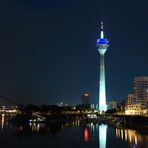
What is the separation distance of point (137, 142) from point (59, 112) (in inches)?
3026

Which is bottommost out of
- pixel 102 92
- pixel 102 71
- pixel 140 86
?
pixel 102 92

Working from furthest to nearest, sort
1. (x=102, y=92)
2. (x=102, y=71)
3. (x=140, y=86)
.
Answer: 1. (x=140, y=86)
2. (x=102, y=71)
3. (x=102, y=92)

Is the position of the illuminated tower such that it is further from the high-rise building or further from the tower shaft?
the high-rise building

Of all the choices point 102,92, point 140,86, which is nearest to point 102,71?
point 102,92

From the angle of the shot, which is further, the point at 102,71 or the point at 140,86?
the point at 140,86

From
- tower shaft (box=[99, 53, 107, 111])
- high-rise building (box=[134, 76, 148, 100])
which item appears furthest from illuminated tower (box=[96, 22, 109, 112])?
high-rise building (box=[134, 76, 148, 100])

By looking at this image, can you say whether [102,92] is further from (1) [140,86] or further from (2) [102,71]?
(1) [140,86]

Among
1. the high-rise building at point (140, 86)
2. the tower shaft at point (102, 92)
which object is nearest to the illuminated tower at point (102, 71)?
the tower shaft at point (102, 92)

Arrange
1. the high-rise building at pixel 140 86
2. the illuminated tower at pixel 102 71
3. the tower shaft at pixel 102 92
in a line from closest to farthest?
the tower shaft at pixel 102 92, the illuminated tower at pixel 102 71, the high-rise building at pixel 140 86

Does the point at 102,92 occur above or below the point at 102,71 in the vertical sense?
below

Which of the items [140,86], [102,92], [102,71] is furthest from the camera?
[140,86]

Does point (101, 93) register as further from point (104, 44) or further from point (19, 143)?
point (19, 143)

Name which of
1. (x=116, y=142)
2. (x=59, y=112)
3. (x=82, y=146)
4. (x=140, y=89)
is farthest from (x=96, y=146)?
(x=140, y=89)

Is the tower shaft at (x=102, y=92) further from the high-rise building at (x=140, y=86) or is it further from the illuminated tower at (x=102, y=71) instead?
the high-rise building at (x=140, y=86)
